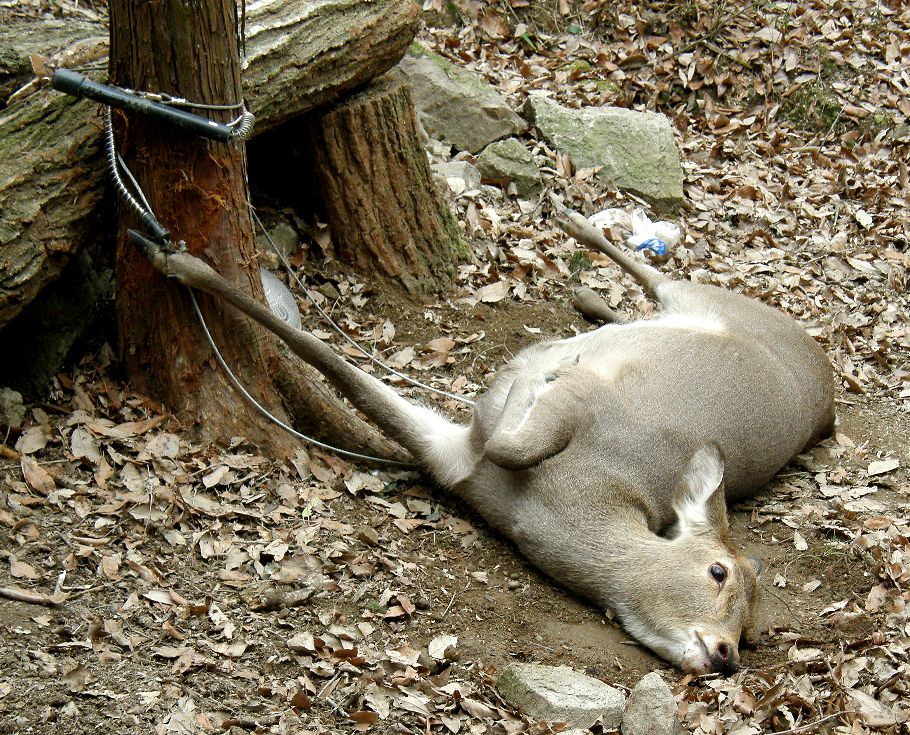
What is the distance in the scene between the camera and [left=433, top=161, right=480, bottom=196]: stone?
7773 millimetres

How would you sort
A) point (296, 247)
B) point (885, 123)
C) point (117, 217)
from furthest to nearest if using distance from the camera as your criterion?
point (885, 123) < point (296, 247) < point (117, 217)

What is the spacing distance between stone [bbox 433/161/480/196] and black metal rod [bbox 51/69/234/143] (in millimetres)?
3422

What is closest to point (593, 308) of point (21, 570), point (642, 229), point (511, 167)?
point (642, 229)

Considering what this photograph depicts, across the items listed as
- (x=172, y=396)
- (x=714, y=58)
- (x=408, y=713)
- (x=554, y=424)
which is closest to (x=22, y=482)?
(x=172, y=396)

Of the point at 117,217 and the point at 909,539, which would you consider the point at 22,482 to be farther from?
the point at 909,539

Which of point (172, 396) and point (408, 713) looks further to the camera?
point (172, 396)

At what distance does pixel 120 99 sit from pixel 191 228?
0.70 metres

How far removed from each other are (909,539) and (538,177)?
411 cm

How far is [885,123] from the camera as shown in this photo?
9812 mm

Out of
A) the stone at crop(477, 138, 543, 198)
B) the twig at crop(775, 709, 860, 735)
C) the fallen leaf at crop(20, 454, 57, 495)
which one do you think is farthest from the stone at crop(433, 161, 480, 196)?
the twig at crop(775, 709, 860, 735)

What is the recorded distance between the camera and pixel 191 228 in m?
4.89

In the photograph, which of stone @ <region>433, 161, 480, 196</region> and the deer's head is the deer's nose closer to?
the deer's head

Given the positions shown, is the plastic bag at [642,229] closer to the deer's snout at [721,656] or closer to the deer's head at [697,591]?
the deer's head at [697,591]

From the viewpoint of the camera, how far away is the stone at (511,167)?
318 inches
